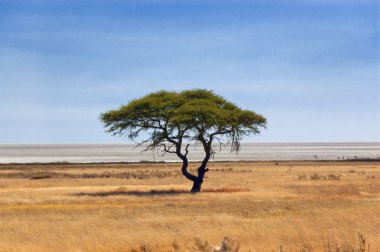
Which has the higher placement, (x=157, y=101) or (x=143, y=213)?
(x=157, y=101)

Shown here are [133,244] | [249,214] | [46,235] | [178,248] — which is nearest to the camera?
[178,248]

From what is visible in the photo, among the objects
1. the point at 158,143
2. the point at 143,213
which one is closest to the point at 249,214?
the point at 143,213

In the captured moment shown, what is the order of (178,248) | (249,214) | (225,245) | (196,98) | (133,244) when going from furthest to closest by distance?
(196,98) → (249,214) → (133,244) → (178,248) → (225,245)

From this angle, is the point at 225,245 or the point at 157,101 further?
the point at 157,101

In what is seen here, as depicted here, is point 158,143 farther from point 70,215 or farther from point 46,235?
point 46,235

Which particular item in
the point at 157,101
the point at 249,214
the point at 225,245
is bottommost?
the point at 249,214

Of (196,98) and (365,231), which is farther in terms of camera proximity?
(196,98)

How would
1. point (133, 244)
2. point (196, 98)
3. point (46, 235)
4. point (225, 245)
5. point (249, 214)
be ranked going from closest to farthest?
point (225, 245) < point (133, 244) < point (46, 235) < point (249, 214) < point (196, 98)

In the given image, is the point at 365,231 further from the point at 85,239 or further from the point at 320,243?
the point at 85,239

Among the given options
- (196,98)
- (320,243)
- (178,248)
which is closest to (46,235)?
(178,248)

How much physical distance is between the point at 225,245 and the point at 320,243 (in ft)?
43.5

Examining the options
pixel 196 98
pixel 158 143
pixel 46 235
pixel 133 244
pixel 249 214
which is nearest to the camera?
pixel 133 244

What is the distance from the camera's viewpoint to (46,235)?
21312 mm

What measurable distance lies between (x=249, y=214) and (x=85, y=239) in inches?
440
